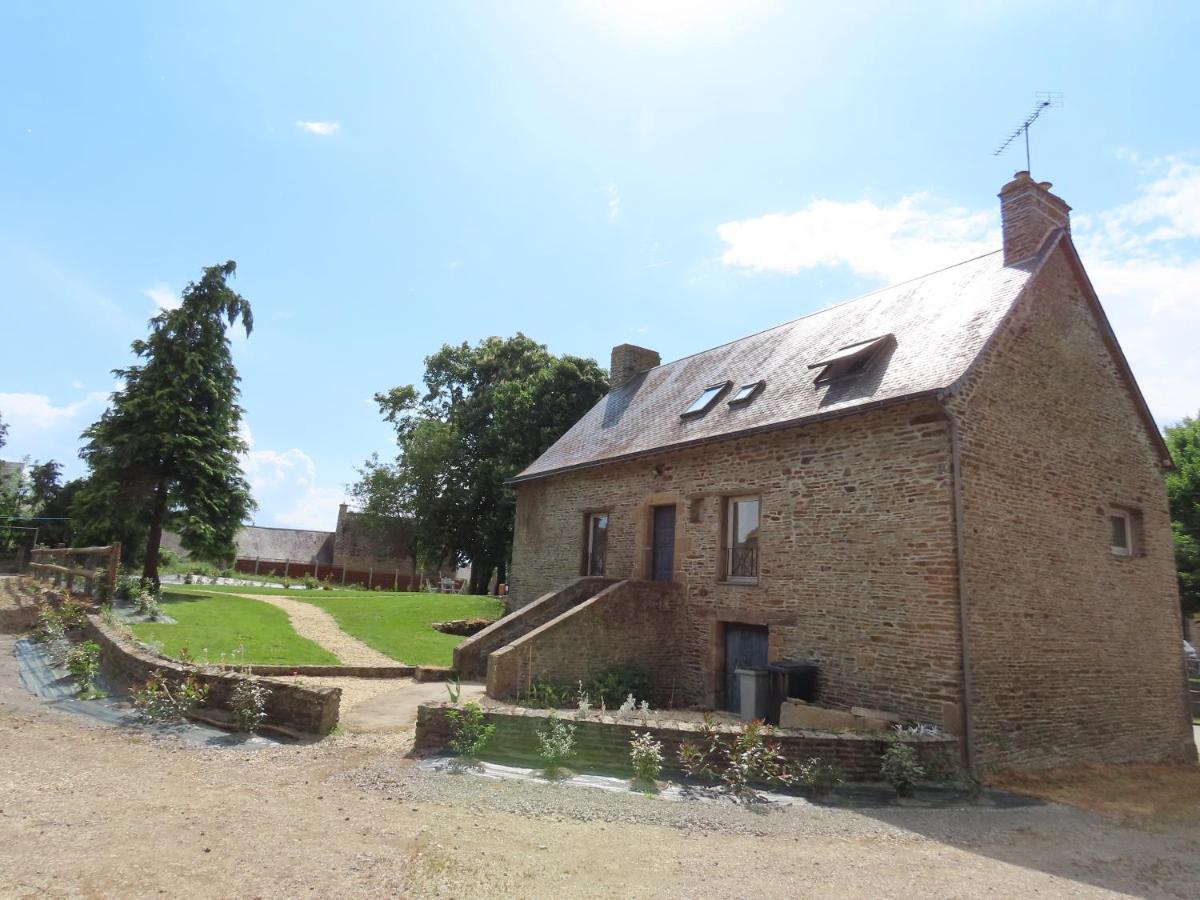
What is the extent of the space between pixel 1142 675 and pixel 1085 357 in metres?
5.47

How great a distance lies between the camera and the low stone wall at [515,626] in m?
13.7

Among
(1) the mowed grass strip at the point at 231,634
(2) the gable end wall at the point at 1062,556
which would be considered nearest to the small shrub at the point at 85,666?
(1) the mowed grass strip at the point at 231,634

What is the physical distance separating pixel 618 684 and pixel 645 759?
5410 mm

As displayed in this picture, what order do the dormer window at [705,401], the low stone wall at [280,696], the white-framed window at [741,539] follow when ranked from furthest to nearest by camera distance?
the dormer window at [705,401] < the white-framed window at [741,539] < the low stone wall at [280,696]

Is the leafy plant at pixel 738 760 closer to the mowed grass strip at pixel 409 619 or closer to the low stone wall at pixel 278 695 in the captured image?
the low stone wall at pixel 278 695

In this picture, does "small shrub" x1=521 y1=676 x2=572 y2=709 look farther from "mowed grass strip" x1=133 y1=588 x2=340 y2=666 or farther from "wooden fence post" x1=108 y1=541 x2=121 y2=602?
"wooden fence post" x1=108 y1=541 x2=121 y2=602

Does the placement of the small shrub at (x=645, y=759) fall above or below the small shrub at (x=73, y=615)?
below

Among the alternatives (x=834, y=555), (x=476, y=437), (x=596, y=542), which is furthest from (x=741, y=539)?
(x=476, y=437)

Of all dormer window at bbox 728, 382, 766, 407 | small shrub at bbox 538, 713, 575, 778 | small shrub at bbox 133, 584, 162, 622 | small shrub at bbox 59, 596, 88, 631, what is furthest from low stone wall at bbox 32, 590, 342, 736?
dormer window at bbox 728, 382, 766, 407

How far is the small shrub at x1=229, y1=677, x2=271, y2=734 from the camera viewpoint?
8414 mm

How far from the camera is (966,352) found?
34.0 feet

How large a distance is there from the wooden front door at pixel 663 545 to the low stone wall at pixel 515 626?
3.89 feet

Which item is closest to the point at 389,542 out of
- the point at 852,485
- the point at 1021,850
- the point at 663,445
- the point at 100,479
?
the point at 100,479

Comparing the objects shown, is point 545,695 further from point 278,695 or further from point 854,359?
point 854,359
